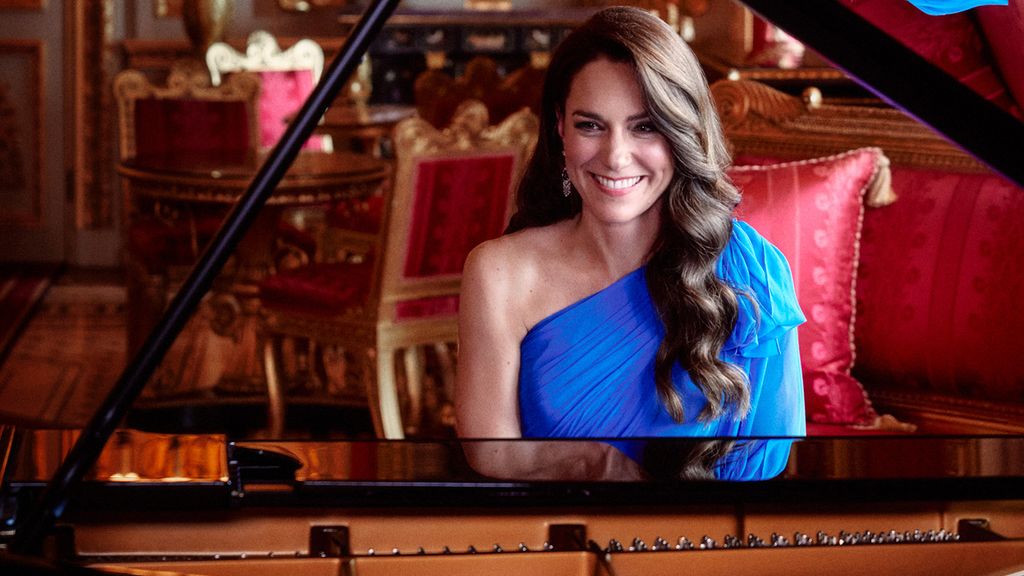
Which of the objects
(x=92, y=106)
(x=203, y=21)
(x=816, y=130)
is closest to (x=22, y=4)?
(x=92, y=106)

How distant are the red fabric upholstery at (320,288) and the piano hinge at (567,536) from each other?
7.82 feet

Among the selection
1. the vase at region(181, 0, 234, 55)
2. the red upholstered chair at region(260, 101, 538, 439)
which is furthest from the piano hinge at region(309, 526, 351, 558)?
the vase at region(181, 0, 234, 55)

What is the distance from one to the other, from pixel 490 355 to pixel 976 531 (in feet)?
2.17

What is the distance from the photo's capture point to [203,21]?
607 centimetres

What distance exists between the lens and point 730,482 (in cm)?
131

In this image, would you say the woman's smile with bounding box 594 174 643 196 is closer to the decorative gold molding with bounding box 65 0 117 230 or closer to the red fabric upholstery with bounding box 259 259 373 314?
the red fabric upholstery with bounding box 259 259 373 314

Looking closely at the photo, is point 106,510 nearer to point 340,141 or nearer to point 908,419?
point 908,419

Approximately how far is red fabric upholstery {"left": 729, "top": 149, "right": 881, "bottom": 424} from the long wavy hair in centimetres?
78

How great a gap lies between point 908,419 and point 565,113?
1.16 metres

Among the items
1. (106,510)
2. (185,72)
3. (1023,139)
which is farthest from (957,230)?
(185,72)

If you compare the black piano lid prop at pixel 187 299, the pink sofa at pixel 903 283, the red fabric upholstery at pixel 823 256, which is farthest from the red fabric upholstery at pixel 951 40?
the black piano lid prop at pixel 187 299

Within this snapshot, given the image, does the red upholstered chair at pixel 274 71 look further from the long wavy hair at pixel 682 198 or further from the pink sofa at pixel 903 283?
the long wavy hair at pixel 682 198

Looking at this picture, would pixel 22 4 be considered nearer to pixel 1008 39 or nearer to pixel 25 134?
pixel 25 134

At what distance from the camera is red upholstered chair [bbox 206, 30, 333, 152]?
5270 mm
